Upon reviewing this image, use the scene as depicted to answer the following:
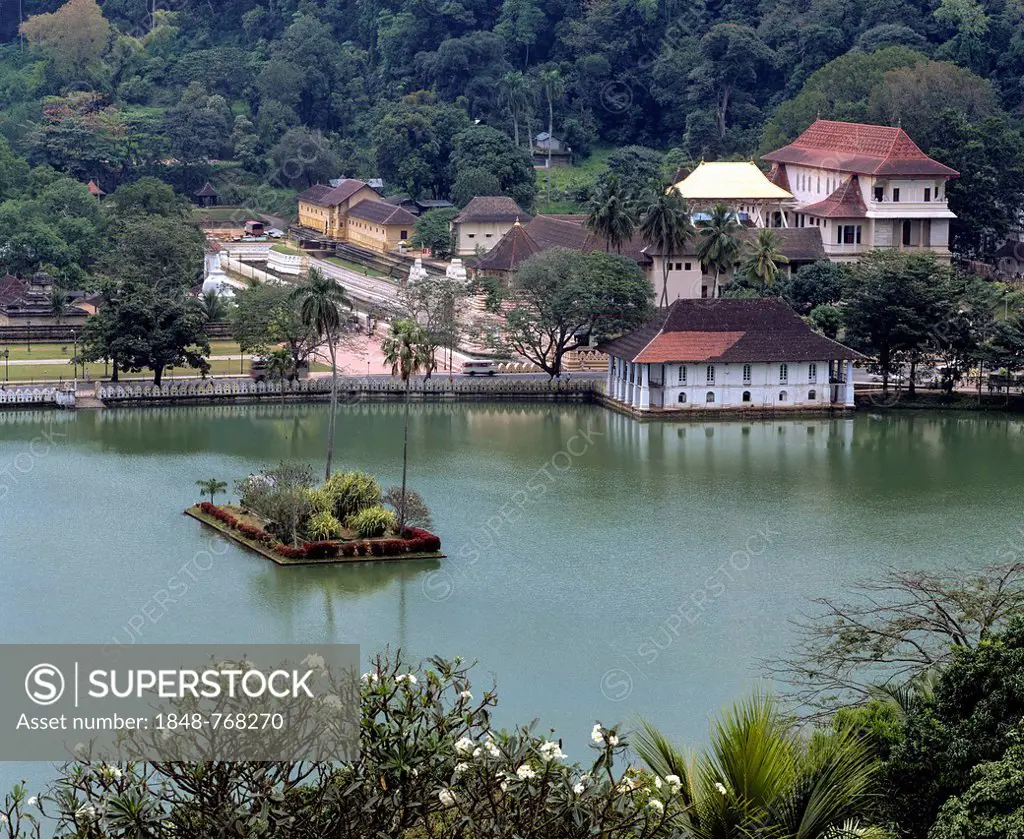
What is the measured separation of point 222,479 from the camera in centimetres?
4397

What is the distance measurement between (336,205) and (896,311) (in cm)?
3551

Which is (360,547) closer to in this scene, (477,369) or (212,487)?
(212,487)

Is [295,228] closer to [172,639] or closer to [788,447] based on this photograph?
[788,447]

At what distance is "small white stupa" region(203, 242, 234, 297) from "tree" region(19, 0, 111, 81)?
3335 cm

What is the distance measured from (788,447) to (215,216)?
48060 millimetres

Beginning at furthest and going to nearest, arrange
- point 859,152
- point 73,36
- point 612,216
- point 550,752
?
point 73,36
point 859,152
point 612,216
point 550,752

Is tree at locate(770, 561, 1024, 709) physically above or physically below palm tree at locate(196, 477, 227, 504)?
below

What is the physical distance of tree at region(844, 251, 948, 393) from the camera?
56031mm

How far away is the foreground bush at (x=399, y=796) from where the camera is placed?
16.4 meters

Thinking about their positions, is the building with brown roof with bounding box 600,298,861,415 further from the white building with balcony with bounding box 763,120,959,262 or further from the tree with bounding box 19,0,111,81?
the tree with bounding box 19,0,111,81

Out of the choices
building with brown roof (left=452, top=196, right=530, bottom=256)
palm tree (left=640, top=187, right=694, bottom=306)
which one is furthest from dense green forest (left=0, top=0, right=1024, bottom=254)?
palm tree (left=640, top=187, right=694, bottom=306)

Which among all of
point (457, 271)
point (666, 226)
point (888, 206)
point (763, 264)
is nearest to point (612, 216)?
point (666, 226)

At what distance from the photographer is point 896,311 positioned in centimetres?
5606

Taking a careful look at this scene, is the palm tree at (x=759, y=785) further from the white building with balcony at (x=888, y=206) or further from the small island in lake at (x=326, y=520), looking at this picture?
the white building with balcony at (x=888, y=206)
